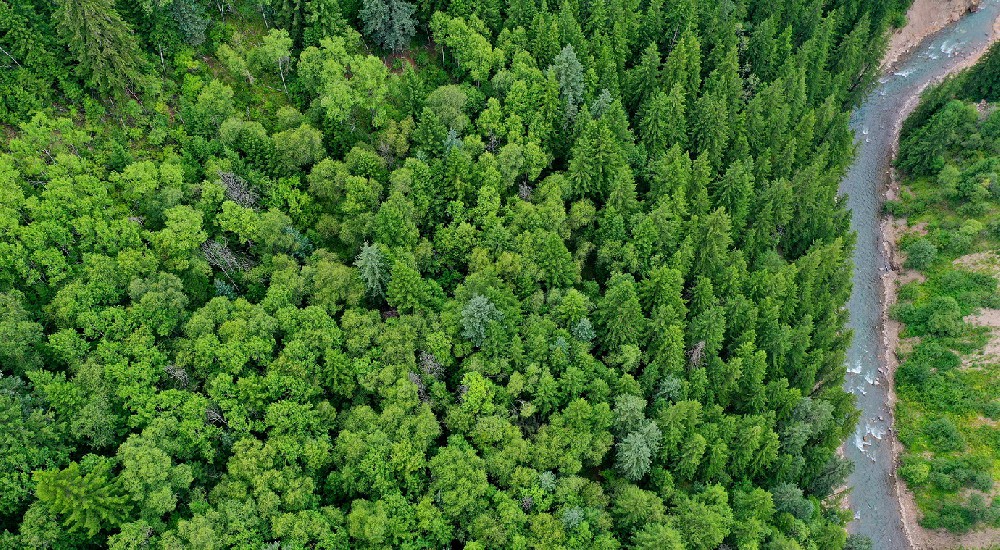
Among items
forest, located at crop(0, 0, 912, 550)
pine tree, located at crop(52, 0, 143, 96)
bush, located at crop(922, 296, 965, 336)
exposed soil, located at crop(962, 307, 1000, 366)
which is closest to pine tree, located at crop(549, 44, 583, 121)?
forest, located at crop(0, 0, 912, 550)

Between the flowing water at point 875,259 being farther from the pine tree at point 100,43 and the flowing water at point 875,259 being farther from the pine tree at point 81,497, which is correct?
the pine tree at point 100,43

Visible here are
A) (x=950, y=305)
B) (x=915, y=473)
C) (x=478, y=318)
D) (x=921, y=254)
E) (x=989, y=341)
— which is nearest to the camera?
(x=478, y=318)

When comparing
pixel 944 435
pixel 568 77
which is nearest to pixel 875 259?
pixel 944 435

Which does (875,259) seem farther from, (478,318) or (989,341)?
(478,318)

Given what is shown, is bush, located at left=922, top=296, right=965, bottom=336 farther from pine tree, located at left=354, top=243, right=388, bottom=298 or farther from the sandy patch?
pine tree, located at left=354, top=243, right=388, bottom=298

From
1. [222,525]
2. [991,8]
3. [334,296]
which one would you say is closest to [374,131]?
[334,296]

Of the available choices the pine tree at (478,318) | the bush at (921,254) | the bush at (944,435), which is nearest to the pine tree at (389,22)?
the pine tree at (478,318)
